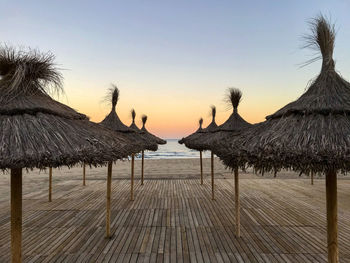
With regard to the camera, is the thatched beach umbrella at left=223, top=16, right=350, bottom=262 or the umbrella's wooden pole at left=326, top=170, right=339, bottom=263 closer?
the thatched beach umbrella at left=223, top=16, right=350, bottom=262

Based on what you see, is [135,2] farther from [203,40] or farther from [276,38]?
[276,38]

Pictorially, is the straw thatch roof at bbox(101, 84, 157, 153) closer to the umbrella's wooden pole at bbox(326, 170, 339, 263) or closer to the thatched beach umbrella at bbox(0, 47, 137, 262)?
the thatched beach umbrella at bbox(0, 47, 137, 262)

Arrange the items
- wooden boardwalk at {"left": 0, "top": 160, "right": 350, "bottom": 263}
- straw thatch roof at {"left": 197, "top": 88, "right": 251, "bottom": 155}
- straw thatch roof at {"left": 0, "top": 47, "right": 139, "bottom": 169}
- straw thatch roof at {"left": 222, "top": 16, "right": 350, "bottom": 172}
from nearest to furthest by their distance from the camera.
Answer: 1. straw thatch roof at {"left": 222, "top": 16, "right": 350, "bottom": 172}
2. straw thatch roof at {"left": 0, "top": 47, "right": 139, "bottom": 169}
3. wooden boardwalk at {"left": 0, "top": 160, "right": 350, "bottom": 263}
4. straw thatch roof at {"left": 197, "top": 88, "right": 251, "bottom": 155}

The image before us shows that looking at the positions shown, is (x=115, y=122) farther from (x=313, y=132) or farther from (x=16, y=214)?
(x=313, y=132)

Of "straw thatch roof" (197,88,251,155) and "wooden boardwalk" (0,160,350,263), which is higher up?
"straw thatch roof" (197,88,251,155)

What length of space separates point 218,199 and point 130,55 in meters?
15.9

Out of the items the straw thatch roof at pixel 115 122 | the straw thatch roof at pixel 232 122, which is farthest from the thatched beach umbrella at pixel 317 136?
the straw thatch roof at pixel 115 122

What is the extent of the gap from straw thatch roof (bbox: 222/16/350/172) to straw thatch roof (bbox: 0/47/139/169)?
2.45m

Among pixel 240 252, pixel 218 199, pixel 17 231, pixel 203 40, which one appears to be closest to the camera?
pixel 17 231

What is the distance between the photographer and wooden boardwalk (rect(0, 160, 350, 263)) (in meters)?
4.87

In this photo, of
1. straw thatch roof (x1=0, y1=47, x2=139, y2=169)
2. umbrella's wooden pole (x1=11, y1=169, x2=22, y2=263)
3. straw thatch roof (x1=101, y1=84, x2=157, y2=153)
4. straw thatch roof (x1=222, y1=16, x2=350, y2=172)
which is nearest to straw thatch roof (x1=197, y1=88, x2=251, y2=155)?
straw thatch roof (x1=101, y1=84, x2=157, y2=153)

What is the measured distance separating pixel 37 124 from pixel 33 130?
137mm

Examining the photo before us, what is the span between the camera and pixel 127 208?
832 centimetres

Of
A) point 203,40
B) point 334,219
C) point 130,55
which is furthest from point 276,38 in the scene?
point 334,219
